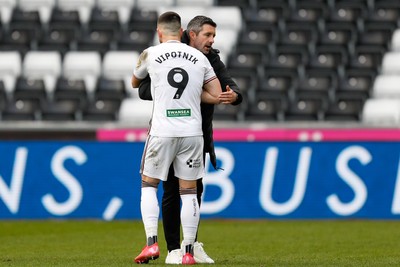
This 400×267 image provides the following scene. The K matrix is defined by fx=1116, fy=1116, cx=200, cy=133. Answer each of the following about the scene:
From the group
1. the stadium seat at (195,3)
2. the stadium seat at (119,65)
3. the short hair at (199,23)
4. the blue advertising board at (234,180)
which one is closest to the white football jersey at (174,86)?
Answer: the short hair at (199,23)

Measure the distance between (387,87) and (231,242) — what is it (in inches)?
301

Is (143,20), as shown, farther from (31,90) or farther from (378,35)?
(378,35)

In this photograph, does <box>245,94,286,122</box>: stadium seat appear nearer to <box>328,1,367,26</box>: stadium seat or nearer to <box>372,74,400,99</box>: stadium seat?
<box>372,74,400,99</box>: stadium seat

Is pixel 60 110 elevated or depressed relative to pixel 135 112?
depressed

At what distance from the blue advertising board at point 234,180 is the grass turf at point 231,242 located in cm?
30

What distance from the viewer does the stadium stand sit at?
18.3 meters

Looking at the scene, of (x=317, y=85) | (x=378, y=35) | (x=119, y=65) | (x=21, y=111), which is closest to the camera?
(x=21, y=111)

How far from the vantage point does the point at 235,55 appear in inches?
770

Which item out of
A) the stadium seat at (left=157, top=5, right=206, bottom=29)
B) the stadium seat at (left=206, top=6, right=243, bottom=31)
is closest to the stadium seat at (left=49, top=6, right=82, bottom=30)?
the stadium seat at (left=157, top=5, right=206, bottom=29)

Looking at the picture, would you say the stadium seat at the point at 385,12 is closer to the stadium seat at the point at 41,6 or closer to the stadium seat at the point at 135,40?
the stadium seat at the point at 135,40

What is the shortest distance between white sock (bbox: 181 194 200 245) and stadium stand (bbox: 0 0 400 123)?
9440 millimetres

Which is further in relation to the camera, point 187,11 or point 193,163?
point 187,11

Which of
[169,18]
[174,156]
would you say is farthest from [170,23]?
[174,156]

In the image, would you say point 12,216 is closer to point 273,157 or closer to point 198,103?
point 273,157
